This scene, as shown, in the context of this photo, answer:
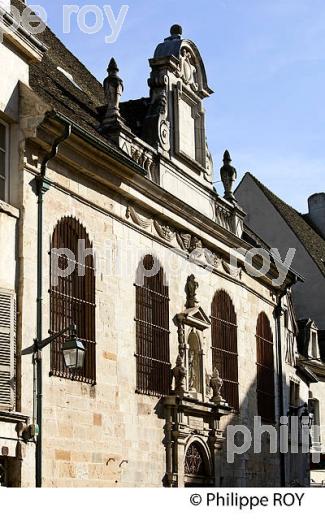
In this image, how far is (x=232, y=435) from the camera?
906 inches

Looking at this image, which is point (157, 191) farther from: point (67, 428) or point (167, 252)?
point (67, 428)

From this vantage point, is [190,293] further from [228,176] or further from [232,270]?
[228,176]

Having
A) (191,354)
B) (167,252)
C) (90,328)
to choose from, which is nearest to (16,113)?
(90,328)

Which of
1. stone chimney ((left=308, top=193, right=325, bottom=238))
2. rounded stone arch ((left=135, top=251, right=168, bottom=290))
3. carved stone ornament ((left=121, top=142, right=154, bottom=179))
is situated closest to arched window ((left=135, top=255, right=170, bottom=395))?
rounded stone arch ((left=135, top=251, right=168, bottom=290))

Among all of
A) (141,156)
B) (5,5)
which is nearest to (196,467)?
(141,156)

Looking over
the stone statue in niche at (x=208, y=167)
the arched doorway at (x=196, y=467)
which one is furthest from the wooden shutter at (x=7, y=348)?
the stone statue in niche at (x=208, y=167)

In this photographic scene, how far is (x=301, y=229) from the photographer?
38.4 m

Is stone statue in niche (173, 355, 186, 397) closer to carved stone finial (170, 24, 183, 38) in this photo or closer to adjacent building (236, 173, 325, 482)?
carved stone finial (170, 24, 183, 38)

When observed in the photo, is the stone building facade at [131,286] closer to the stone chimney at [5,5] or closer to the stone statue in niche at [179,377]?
the stone statue in niche at [179,377]

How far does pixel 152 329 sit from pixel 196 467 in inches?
Answer: 122

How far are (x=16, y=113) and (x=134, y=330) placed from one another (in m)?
4.84

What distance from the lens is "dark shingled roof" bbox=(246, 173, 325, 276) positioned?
36872mm

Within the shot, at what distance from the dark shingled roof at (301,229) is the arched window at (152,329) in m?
16.6

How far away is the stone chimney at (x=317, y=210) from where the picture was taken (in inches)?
1660
